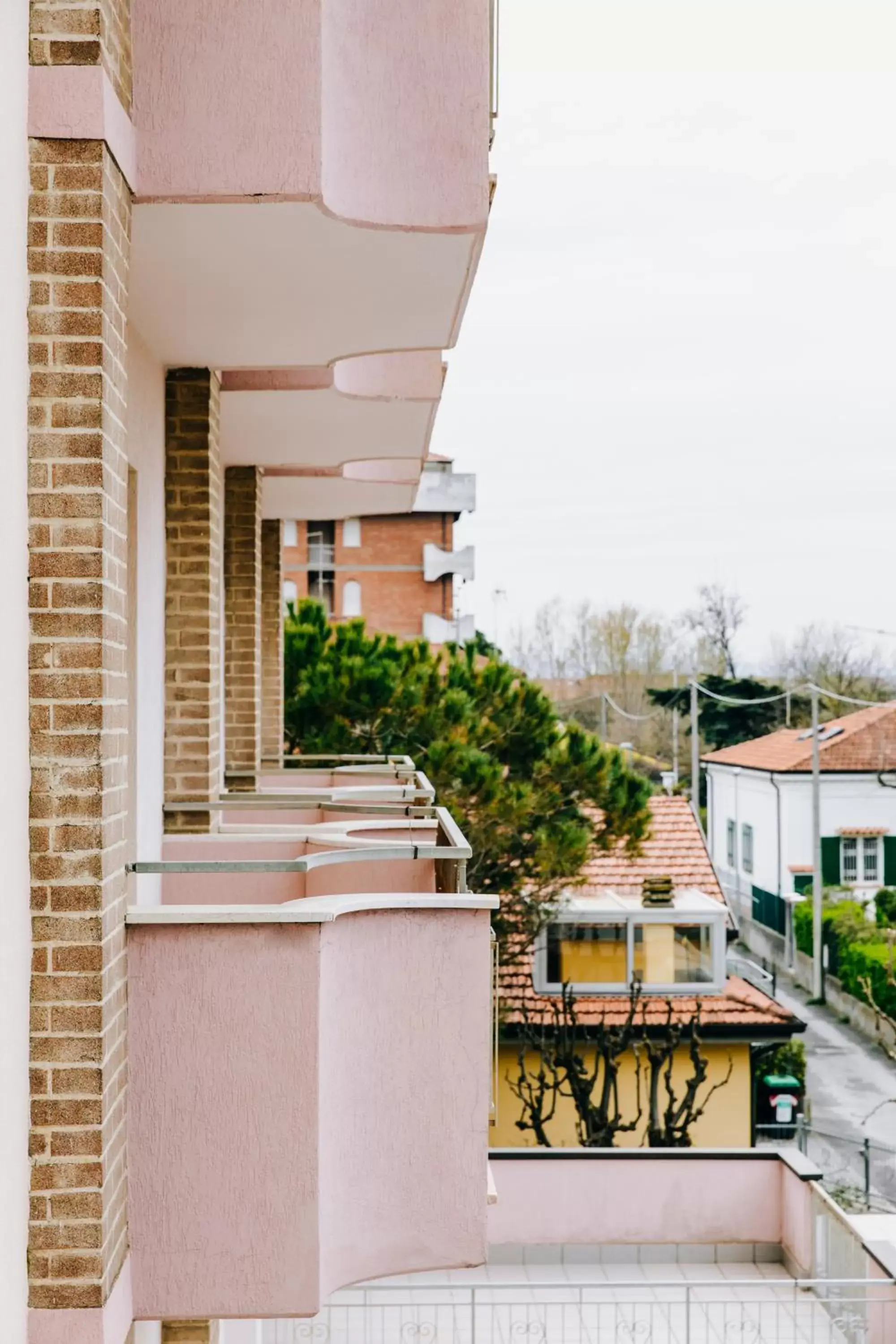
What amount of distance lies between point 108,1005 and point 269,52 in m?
3.16

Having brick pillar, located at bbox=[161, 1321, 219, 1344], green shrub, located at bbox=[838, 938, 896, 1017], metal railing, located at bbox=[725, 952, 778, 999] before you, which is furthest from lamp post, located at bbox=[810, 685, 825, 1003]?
brick pillar, located at bbox=[161, 1321, 219, 1344]

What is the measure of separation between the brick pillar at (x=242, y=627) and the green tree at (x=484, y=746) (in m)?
7.35

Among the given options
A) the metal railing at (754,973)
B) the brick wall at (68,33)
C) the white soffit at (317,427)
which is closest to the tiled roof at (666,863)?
the metal railing at (754,973)

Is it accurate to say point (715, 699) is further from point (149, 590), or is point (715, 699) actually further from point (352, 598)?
point (149, 590)

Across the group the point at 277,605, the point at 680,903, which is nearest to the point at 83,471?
the point at 277,605

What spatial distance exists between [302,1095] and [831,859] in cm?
4155

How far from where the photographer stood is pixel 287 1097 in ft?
16.9

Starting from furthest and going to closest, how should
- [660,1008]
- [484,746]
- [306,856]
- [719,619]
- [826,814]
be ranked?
[719,619]
[826,814]
[660,1008]
[484,746]
[306,856]

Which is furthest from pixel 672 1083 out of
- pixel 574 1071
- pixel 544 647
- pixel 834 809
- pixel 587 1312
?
pixel 544 647

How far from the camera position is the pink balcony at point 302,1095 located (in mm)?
5062

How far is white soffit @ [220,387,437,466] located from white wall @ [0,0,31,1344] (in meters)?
4.48

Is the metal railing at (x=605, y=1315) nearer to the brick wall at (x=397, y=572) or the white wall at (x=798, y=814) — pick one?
the white wall at (x=798, y=814)

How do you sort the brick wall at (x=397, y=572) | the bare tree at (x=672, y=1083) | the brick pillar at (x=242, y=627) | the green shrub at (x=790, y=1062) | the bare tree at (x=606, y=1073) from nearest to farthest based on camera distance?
the brick pillar at (x=242, y=627) → the bare tree at (x=672, y=1083) → the bare tree at (x=606, y=1073) → the green shrub at (x=790, y=1062) → the brick wall at (x=397, y=572)

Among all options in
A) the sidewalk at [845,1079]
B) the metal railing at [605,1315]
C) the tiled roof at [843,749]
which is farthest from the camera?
the tiled roof at [843,749]
